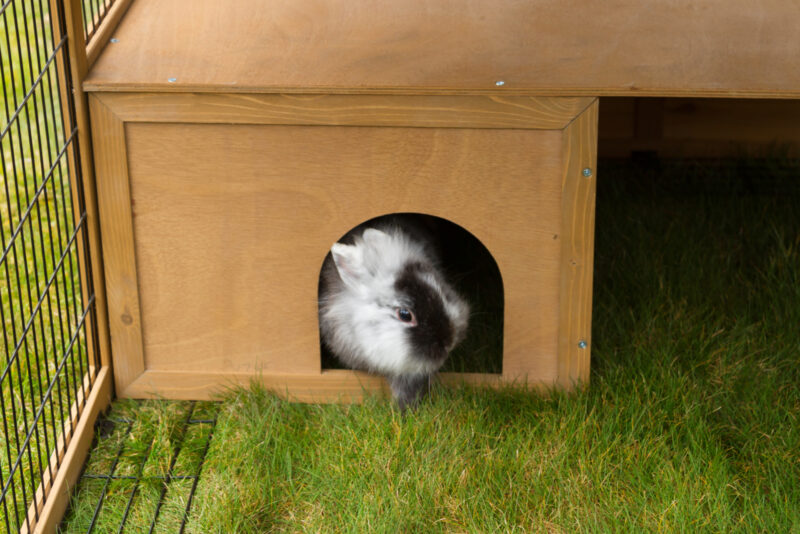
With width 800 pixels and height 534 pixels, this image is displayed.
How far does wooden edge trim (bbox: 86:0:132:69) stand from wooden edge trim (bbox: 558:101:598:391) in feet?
4.89

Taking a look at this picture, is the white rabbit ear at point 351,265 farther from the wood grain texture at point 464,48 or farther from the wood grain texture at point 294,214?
the wood grain texture at point 464,48

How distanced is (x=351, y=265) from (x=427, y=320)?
1.12 ft

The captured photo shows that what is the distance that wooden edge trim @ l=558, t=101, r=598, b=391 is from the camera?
2.72m

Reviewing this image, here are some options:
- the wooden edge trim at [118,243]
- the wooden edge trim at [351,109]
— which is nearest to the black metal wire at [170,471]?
the wooden edge trim at [118,243]

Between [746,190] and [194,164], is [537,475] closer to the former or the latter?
[194,164]

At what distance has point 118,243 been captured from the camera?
115 inches

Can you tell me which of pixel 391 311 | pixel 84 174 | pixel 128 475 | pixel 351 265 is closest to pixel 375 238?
pixel 351 265

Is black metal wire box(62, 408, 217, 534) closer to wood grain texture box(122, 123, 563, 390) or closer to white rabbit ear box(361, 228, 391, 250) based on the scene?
wood grain texture box(122, 123, 563, 390)

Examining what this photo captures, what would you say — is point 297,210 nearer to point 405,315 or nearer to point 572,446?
point 405,315

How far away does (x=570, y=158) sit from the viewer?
274cm

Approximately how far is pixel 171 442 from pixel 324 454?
1.74ft

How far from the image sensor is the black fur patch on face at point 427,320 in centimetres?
277

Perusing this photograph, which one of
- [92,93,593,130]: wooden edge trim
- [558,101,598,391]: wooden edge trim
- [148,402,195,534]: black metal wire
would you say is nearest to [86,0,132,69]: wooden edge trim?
[92,93,593,130]: wooden edge trim

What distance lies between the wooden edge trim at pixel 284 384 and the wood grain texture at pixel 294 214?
52mm
